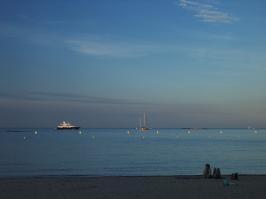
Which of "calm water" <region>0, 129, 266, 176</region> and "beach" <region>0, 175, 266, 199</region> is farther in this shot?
"calm water" <region>0, 129, 266, 176</region>

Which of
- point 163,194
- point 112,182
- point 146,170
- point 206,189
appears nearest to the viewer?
point 163,194

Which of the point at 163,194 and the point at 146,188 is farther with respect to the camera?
the point at 146,188

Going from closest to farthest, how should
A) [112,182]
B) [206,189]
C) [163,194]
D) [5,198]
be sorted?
[5,198] < [163,194] < [206,189] < [112,182]

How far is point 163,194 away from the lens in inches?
751

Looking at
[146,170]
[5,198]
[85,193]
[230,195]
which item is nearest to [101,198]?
[85,193]

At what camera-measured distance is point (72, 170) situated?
137 feet

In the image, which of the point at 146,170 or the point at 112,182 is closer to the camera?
the point at 112,182

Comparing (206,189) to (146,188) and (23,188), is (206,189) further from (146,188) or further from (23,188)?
(23,188)

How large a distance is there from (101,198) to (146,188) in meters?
3.96

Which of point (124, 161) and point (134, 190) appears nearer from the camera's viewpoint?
point (134, 190)

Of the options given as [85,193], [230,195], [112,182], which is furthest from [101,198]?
[112,182]

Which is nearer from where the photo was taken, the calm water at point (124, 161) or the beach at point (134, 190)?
the beach at point (134, 190)

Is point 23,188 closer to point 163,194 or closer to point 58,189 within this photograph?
point 58,189

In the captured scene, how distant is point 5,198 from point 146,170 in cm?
2372
